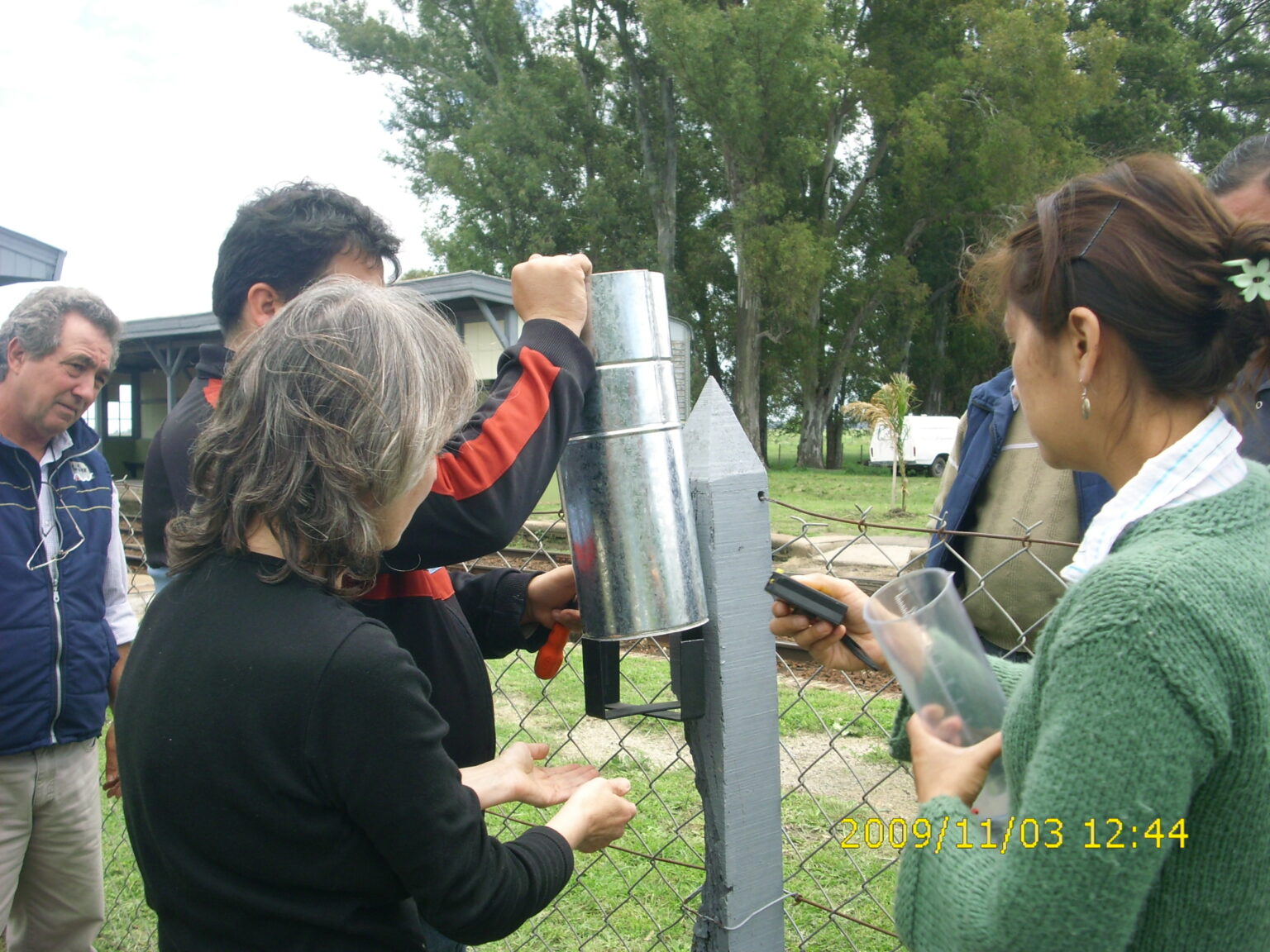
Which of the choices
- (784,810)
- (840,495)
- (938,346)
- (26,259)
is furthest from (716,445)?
(938,346)

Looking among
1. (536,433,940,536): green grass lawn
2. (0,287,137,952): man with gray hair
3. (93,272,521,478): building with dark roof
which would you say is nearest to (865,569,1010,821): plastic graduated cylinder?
(0,287,137,952): man with gray hair

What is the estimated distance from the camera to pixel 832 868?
3.40 m

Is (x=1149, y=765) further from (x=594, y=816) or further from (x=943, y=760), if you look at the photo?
(x=594, y=816)

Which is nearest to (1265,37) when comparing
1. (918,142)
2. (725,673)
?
(918,142)

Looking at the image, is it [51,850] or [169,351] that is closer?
[51,850]

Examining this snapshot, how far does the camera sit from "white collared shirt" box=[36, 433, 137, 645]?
9.04ft

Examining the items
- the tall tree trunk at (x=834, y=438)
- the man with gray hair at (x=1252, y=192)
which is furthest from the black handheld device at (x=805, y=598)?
the tall tree trunk at (x=834, y=438)

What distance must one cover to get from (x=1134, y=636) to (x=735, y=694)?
2.15ft

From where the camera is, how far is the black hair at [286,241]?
176 centimetres

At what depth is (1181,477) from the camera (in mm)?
1120

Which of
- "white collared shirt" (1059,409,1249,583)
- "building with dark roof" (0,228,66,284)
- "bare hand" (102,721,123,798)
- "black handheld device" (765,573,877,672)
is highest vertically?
"building with dark roof" (0,228,66,284)

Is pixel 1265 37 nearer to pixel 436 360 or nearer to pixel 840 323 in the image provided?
pixel 840 323

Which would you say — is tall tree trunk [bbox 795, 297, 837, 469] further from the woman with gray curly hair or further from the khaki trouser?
the woman with gray curly hair
